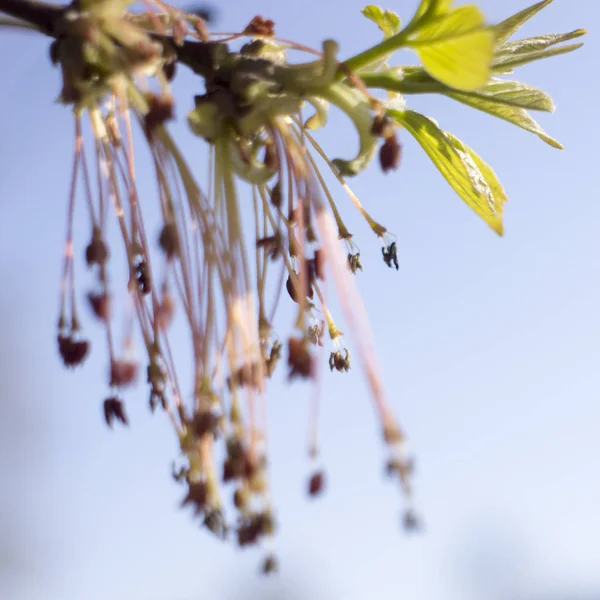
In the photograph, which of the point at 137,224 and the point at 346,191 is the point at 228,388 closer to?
the point at 137,224

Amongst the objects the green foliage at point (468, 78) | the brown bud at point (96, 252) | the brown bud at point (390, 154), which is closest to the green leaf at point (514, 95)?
the green foliage at point (468, 78)

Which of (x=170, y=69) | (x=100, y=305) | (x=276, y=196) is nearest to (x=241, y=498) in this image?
(x=100, y=305)

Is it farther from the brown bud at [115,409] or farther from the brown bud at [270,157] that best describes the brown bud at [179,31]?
the brown bud at [115,409]

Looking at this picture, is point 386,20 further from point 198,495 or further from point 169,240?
point 198,495

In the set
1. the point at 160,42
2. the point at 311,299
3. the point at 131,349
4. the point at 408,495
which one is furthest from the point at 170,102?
the point at 408,495

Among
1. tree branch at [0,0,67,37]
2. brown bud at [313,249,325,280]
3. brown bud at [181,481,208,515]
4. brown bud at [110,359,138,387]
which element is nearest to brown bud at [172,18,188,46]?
tree branch at [0,0,67,37]
